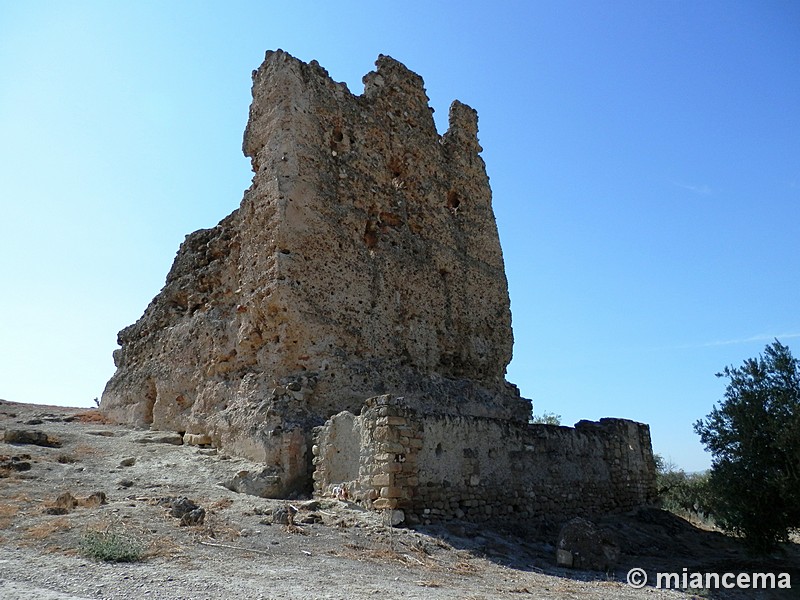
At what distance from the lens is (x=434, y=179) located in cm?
1305

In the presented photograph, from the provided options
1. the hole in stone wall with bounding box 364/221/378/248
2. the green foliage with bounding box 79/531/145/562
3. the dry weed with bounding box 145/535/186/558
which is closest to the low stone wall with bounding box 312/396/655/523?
the dry weed with bounding box 145/535/186/558

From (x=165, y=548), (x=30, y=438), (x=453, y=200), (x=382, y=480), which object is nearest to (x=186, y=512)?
(x=165, y=548)

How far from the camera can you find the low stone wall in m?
7.70

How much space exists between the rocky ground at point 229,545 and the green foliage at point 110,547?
0.04 m

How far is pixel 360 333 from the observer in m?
10.3

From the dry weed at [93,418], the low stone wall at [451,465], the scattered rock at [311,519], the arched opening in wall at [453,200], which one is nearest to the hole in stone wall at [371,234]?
the arched opening in wall at [453,200]

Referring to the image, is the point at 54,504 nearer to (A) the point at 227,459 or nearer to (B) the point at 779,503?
(A) the point at 227,459

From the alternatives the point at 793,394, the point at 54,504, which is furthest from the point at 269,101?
the point at 793,394

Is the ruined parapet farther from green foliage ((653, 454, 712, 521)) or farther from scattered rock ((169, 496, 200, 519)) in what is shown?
green foliage ((653, 454, 712, 521))

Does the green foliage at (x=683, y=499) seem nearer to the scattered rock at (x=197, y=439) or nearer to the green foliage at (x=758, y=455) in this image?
the green foliage at (x=758, y=455)

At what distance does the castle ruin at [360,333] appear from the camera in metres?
8.48

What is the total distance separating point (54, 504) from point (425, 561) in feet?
13.8

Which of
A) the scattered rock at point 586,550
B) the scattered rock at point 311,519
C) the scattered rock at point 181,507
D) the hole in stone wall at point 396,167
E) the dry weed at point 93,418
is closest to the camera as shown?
the scattered rock at point 181,507

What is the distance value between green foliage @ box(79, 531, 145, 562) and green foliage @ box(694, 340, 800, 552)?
23.3ft
